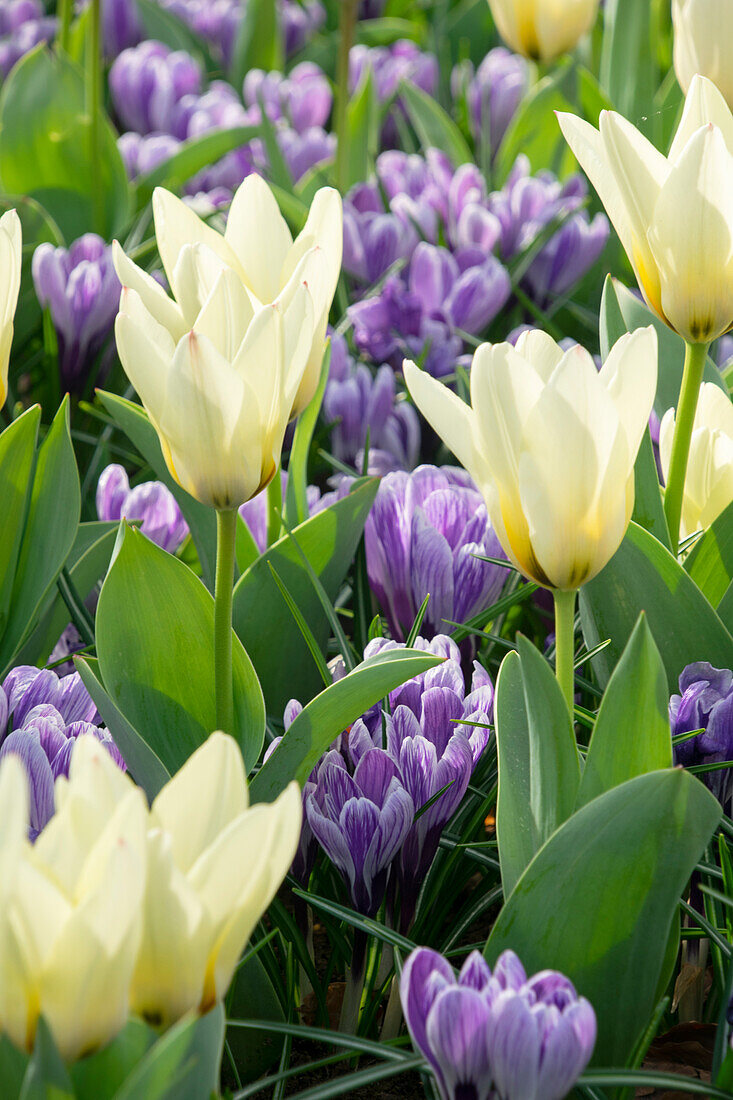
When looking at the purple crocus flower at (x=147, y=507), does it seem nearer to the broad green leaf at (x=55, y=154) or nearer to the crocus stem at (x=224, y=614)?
the crocus stem at (x=224, y=614)

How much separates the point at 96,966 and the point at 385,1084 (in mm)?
522

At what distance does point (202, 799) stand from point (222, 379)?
0.30 meters

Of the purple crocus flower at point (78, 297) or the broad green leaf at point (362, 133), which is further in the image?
the broad green leaf at point (362, 133)

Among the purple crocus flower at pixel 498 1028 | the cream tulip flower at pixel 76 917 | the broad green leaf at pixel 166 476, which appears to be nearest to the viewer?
the cream tulip flower at pixel 76 917

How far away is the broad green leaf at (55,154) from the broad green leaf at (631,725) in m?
1.63

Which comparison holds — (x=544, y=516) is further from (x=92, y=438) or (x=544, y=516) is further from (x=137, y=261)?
(x=137, y=261)

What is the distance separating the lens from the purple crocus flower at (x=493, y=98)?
9.14ft

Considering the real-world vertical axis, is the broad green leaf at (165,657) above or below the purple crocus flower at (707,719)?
above

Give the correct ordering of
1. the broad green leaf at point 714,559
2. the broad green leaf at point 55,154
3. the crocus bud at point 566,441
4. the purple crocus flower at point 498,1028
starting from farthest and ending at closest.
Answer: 1. the broad green leaf at point 55,154
2. the broad green leaf at point 714,559
3. the crocus bud at point 566,441
4. the purple crocus flower at point 498,1028

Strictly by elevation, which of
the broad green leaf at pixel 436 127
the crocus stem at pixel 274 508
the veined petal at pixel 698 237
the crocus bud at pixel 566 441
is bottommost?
the crocus stem at pixel 274 508

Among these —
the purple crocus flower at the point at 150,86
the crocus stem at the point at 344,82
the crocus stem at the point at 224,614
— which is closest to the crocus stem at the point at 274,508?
the crocus stem at the point at 224,614

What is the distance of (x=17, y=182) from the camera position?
223 cm

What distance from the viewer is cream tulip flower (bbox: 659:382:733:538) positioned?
3.59 ft

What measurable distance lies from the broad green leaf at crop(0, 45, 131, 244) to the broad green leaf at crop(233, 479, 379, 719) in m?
1.21
